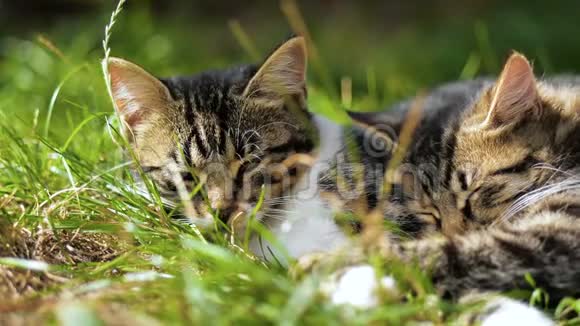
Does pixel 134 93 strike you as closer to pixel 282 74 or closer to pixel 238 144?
pixel 238 144

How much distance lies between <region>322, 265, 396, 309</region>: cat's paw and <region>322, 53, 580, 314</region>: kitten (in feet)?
0.39

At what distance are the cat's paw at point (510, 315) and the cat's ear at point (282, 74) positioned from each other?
98 centimetres

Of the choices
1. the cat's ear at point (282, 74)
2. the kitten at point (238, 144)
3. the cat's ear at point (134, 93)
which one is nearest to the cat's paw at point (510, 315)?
the kitten at point (238, 144)

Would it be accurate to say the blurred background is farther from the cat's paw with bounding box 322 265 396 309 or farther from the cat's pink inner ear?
the cat's paw with bounding box 322 265 396 309

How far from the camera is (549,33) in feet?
18.5

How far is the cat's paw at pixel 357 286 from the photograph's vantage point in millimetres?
1551

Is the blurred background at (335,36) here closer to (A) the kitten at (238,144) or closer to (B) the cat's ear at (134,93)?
(A) the kitten at (238,144)

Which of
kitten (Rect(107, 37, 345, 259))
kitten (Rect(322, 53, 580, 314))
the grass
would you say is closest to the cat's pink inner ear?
kitten (Rect(322, 53, 580, 314))

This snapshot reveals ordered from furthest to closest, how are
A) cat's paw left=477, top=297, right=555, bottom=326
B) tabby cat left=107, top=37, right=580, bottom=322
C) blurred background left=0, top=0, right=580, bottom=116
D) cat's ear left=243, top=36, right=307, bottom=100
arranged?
blurred background left=0, top=0, right=580, bottom=116, cat's ear left=243, top=36, right=307, bottom=100, tabby cat left=107, top=37, right=580, bottom=322, cat's paw left=477, top=297, right=555, bottom=326

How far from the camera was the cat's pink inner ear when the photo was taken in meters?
2.04

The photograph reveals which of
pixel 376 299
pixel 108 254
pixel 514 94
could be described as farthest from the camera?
pixel 514 94

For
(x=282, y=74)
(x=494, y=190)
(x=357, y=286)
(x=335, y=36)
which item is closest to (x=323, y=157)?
(x=282, y=74)

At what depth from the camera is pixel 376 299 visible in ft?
5.11

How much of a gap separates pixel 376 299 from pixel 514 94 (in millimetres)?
916
